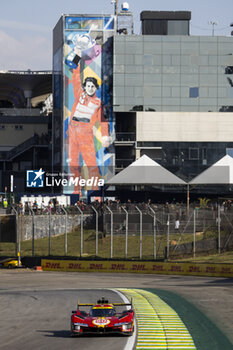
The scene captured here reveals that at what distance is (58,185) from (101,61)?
1827 centimetres

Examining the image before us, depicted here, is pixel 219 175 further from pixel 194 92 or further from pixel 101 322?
pixel 101 322

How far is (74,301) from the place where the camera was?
121 feet

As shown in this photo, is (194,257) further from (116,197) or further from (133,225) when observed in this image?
(116,197)

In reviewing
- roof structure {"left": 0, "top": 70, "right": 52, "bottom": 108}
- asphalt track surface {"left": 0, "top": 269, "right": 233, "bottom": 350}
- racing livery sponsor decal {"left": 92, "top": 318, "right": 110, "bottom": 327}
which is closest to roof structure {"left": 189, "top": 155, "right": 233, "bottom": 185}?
asphalt track surface {"left": 0, "top": 269, "right": 233, "bottom": 350}

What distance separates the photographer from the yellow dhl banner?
51.8 m

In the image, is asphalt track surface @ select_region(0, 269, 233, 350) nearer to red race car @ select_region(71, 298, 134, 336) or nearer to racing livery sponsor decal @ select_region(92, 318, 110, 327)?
red race car @ select_region(71, 298, 134, 336)

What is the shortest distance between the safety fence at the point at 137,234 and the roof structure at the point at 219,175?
27.5 feet

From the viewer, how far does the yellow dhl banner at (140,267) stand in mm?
51844

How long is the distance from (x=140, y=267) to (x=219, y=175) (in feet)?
69.6

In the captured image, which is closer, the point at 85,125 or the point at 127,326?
Answer: the point at 127,326

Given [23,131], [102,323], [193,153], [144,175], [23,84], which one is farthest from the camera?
[23,84]

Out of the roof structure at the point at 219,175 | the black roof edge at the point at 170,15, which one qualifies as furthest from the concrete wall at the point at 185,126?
the roof structure at the point at 219,175

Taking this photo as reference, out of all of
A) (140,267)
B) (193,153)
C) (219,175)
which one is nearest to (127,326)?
(140,267)

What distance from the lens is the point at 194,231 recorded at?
185ft
